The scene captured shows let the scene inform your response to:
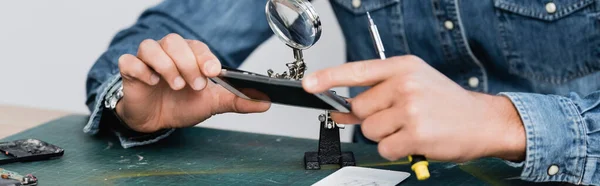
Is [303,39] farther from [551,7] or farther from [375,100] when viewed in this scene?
[551,7]

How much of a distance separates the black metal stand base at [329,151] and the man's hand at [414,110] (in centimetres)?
21

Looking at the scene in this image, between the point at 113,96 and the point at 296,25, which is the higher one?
the point at 296,25

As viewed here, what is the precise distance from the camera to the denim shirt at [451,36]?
66.0 inches

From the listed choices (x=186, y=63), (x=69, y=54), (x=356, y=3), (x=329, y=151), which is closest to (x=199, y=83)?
(x=186, y=63)

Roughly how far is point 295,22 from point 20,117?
2.64 feet

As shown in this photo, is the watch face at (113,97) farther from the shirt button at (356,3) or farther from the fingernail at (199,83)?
the shirt button at (356,3)

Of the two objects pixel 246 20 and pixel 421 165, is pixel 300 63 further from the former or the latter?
pixel 246 20

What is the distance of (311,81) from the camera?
113 centimetres

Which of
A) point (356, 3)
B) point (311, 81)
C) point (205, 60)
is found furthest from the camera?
point (356, 3)

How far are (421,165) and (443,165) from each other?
276 millimetres

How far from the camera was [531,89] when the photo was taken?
1.78m

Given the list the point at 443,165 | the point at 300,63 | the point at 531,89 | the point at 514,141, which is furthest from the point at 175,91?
the point at 531,89

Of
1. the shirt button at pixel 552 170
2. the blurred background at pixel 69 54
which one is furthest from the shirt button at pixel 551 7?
the blurred background at pixel 69 54

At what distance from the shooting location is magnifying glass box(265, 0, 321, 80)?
128 cm
